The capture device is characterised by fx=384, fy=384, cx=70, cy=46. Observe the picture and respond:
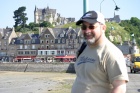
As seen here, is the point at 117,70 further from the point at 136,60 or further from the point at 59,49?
the point at 59,49

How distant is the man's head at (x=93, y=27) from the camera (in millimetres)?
3998

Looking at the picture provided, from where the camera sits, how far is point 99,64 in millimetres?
3947

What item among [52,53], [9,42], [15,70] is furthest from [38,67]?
[9,42]

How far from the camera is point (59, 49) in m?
119

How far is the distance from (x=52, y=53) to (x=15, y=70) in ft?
119

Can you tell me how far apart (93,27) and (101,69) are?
0.45m

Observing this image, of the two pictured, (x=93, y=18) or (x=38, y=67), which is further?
(x=38, y=67)

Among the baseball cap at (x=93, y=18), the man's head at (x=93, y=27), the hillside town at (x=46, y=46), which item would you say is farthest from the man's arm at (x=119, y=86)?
the hillside town at (x=46, y=46)

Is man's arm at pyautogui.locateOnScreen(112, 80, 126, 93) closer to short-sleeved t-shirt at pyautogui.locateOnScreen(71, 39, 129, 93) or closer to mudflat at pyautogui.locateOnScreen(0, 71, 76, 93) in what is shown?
short-sleeved t-shirt at pyautogui.locateOnScreen(71, 39, 129, 93)

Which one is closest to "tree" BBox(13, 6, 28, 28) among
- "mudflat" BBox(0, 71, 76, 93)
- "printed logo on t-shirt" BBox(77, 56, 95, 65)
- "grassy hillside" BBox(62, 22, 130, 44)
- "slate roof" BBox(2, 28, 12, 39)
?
"grassy hillside" BBox(62, 22, 130, 44)

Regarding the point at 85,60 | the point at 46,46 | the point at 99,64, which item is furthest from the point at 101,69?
the point at 46,46

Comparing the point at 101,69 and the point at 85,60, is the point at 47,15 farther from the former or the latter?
the point at 101,69

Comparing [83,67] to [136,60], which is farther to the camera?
[136,60]

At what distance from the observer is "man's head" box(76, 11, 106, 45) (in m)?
4.00
